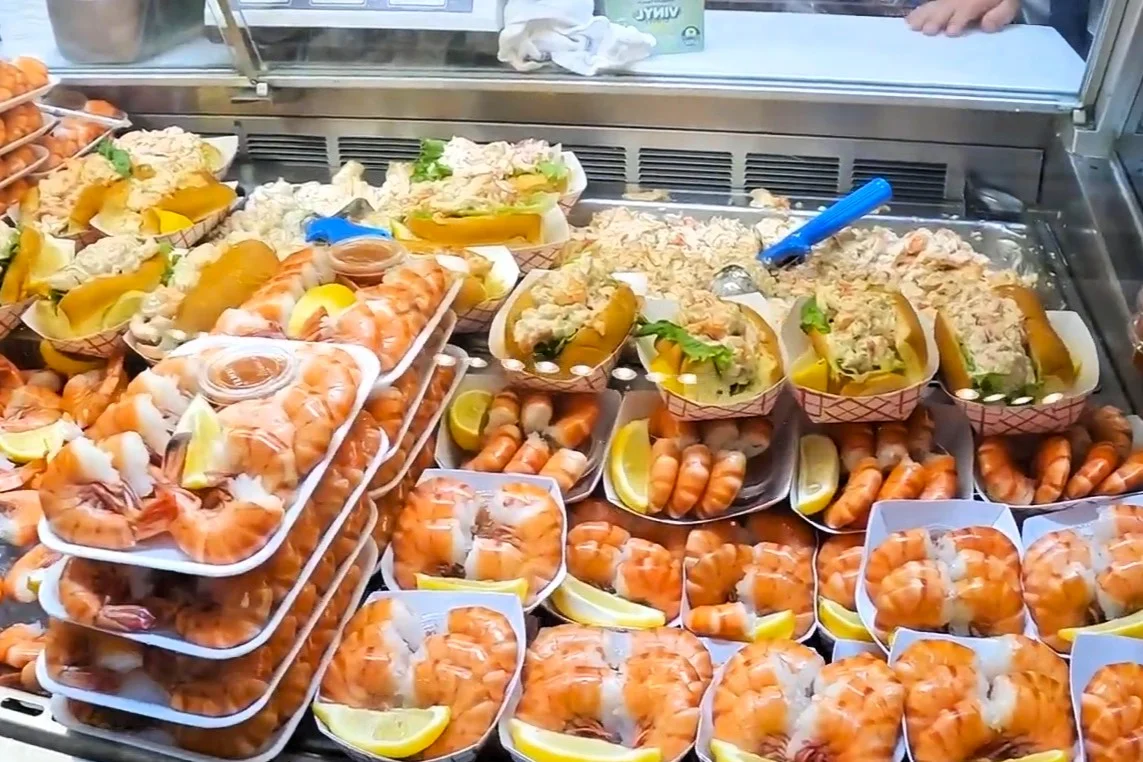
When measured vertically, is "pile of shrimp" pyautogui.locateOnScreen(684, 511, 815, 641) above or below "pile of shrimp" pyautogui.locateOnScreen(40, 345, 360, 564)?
below

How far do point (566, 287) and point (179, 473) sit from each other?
86 cm

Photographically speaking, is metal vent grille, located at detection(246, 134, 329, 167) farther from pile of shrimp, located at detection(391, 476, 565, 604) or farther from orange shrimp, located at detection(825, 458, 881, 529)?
orange shrimp, located at detection(825, 458, 881, 529)

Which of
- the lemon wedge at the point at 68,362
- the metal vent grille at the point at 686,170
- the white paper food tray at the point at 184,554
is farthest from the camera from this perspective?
the metal vent grille at the point at 686,170

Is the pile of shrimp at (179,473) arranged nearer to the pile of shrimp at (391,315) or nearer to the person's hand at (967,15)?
the pile of shrimp at (391,315)

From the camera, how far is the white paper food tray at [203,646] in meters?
1.48

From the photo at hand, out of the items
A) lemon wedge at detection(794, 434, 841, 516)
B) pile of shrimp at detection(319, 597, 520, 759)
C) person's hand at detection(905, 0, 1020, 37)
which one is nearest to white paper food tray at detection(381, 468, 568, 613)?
pile of shrimp at detection(319, 597, 520, 759)

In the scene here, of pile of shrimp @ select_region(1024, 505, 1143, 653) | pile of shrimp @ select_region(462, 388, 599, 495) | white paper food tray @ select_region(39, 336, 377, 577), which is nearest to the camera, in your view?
white paper food tray @ select_region(39, 336, 377, 577)

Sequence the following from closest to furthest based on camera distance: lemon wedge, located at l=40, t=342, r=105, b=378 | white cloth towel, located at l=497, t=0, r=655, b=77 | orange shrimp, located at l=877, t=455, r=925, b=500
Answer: orange shrimp, located at l=877, t=455, r=925, b=500 < lemon wedge, located at l=40, t=342, r=105, b=378 < white cloth towel, located at l=497, t=0, r=655, b=77

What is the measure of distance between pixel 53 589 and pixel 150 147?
5.21 feet

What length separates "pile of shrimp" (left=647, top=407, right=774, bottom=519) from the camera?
1902 millimetres

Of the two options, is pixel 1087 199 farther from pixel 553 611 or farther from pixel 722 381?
pixel 553 611

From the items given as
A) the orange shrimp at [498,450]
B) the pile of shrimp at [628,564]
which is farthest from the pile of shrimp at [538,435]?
the pile of shrimp at [628,564]

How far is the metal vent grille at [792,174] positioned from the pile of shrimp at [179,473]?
4.82 feet

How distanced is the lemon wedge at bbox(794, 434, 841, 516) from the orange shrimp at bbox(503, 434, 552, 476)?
0.47m
